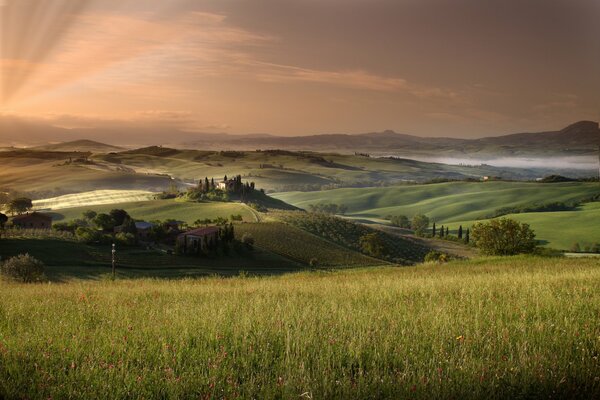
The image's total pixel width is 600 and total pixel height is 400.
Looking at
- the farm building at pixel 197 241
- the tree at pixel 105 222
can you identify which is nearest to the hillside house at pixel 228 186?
the tree at pixel 105 222

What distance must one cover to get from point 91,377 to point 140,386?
2.48 ft

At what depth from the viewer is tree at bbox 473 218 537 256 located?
5197 cm

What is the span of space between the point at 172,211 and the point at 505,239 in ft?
321

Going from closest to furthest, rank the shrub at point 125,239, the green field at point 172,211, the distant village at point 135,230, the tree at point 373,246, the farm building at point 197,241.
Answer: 1. the shrub at point 125,239
2. the farm building at point 197,241
3. the distant village at point 135,230
4. the tree at point 373,246
5. the green field at point 172,211

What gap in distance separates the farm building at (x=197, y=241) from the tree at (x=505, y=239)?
44254 millimetres

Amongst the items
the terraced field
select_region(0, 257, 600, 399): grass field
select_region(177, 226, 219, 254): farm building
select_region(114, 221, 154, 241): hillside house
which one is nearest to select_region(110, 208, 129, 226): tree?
select_region(114, 221, 154, 241): hillside house

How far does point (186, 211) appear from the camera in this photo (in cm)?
13575

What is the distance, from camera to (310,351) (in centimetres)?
729

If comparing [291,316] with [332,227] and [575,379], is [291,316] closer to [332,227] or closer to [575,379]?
[575,379]

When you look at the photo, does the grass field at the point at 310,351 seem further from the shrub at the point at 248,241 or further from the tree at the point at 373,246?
the tree at the point at 373,246

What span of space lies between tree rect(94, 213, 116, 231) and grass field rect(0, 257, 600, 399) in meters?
94.2

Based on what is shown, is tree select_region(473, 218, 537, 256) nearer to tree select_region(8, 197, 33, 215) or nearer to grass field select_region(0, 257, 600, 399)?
grass field select_region(0, 257, 600, 399)

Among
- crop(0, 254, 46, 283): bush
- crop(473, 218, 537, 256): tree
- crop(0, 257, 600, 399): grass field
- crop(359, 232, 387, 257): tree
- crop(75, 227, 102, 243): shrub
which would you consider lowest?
crop(359, 232, 387, 257): tree

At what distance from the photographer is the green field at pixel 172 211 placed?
130500 millimetres
